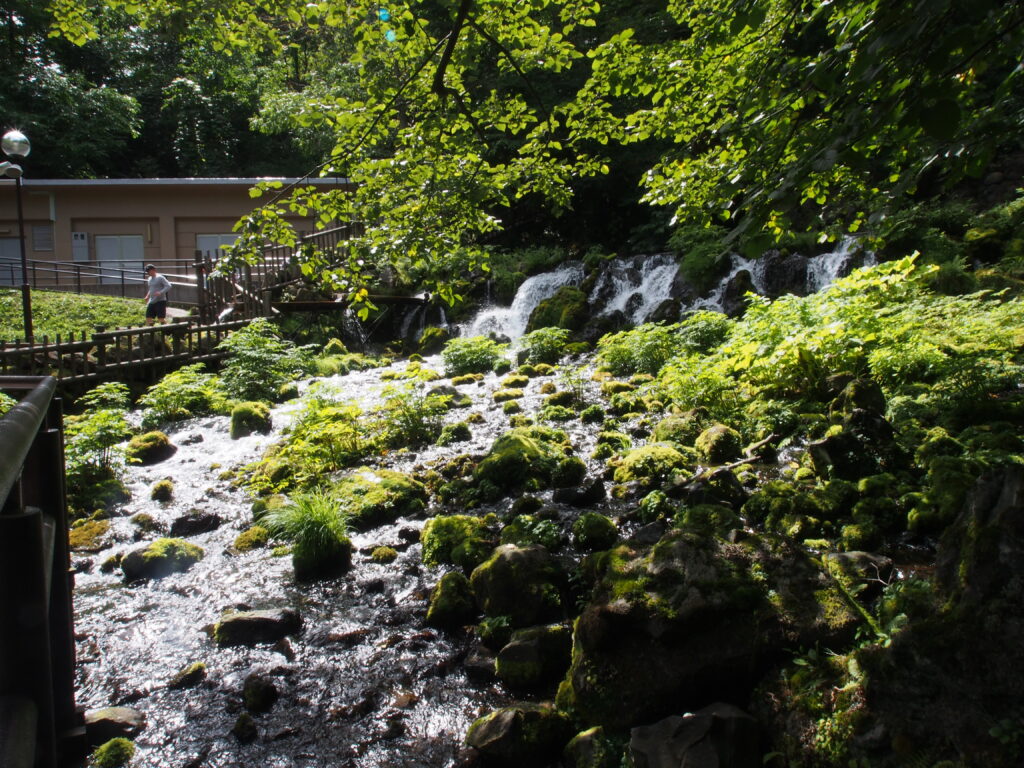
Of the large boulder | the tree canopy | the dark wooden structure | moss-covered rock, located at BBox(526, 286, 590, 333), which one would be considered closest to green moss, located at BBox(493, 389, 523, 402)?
the tree canopy

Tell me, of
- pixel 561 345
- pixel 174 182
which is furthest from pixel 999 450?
pixel 174 182

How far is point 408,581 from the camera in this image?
561 cm

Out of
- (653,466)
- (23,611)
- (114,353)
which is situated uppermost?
(114,353)

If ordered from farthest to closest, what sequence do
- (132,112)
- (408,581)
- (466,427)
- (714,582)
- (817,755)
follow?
(132,112), (466,427), (408,581), (714,582), (817,755)

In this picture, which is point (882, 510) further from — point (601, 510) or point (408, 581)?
point (408, 581)

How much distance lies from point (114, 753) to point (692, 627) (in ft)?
10.8

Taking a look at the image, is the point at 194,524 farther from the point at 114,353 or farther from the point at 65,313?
the point at 65,313

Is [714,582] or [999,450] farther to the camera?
[999,450]

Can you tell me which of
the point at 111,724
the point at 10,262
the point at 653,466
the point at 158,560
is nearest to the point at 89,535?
the point at 158,560

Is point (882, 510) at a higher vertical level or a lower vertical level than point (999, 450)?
lower

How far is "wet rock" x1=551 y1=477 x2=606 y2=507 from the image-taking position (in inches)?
257

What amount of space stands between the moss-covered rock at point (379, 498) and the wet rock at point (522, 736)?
3.39 metres

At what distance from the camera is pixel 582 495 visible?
654cm

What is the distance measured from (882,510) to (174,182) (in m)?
28.9
